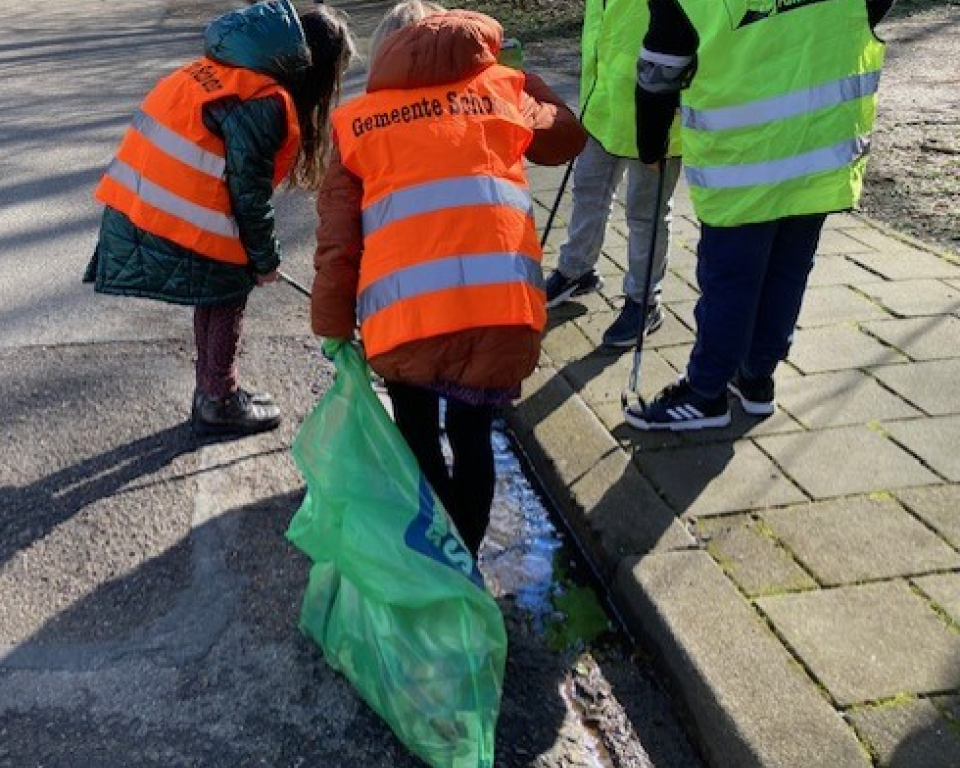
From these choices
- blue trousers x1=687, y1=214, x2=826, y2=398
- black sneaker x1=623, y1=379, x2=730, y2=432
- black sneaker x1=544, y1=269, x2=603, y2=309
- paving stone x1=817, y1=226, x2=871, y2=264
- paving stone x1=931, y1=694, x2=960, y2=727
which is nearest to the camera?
paving stone x1=931, y1=694, x2=960, y2=727

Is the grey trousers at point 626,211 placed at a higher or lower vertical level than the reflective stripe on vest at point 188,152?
lower

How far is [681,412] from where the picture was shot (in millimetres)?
3580

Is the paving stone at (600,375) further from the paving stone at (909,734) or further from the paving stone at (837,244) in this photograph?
the paving stone at (909,734)

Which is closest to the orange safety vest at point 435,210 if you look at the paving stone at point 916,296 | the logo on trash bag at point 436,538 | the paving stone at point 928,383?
the logo on trash bag at point 436,538

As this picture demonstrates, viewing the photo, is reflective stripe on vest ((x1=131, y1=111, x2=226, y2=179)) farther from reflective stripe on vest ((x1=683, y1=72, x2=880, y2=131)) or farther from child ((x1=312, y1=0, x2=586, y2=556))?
reflective stripe on vest ((x1=683, y1=72, x2=880, y2=131))

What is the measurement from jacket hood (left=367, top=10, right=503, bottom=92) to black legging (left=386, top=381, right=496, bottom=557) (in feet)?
2.37

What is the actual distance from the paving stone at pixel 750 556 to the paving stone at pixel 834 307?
5.04ft

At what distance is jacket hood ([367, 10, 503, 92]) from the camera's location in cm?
240

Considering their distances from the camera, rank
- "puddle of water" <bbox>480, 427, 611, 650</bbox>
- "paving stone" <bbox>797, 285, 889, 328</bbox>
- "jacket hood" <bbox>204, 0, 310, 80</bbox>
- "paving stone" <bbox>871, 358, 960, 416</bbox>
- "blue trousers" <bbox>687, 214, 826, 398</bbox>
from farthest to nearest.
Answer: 1. "paving stone" <bbox>797, 285, 889, 328</bbox>
2. "paving stone" <bbox>871, 358, 960, 416</bbox>
3. "blue trousers" <bbox>687, 214, 826, 398</bbox>
4. "jacket hood" <bbox>204, 0, 310, 80</bbox>
5. "puddle of water" <bbox>480, 427, 611, 650</bbox>

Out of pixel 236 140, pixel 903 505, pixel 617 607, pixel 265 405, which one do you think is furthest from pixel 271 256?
pixel 903 505

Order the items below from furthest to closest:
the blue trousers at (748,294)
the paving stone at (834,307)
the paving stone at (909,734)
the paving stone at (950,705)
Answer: the paving stone at (834,307) → the blue trousers at (748,294) → the paving stone at (950,705) → the paving stone at (909,734)

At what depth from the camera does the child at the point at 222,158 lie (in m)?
3.19

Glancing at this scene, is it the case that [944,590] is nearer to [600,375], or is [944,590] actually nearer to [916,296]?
[600,375]

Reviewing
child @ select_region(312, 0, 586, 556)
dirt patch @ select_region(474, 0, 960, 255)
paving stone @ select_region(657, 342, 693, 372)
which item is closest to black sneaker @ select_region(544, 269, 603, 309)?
paving stone @ select_region(657, 342, 693, 372)
